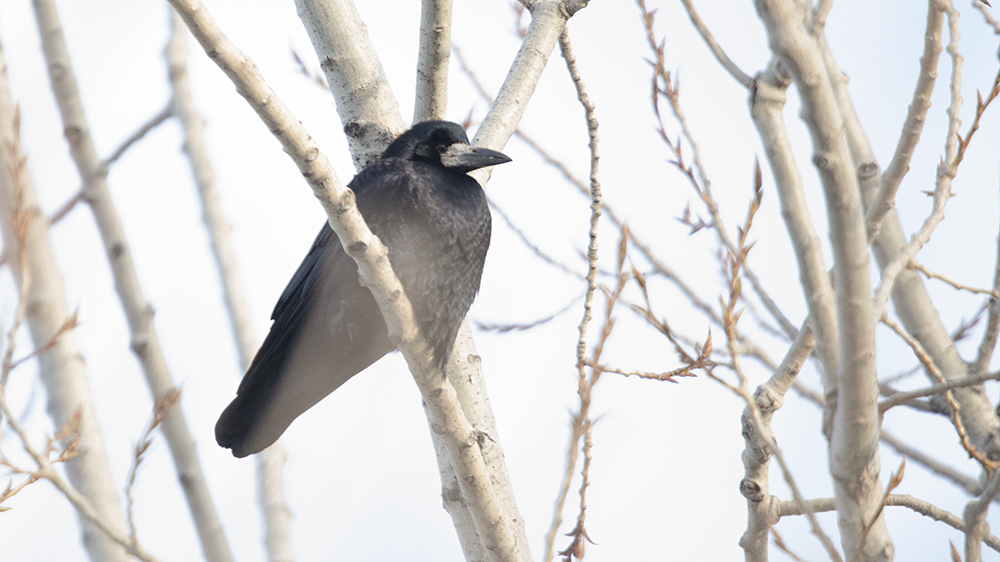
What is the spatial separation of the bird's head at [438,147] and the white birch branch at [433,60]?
0.06 m

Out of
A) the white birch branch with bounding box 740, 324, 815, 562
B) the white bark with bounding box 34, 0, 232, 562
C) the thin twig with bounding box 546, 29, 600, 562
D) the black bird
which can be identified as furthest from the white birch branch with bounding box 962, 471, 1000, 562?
the white bark with bounding box 34, 0, 232, 562

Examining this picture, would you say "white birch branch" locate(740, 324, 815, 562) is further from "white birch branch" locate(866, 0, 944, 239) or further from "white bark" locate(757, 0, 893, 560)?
"white birch branch" locate(866, 0, 944, 239)

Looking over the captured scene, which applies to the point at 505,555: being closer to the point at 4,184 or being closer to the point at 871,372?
the point at 871,372

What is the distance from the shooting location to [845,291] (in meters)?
1.55

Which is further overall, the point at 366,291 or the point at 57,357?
the point at 366,291

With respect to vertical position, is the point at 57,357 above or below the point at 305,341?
below

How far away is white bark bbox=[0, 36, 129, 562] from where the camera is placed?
72.3 inches

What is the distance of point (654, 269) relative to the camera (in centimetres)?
363

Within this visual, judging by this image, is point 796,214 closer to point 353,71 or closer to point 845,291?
point 845,291

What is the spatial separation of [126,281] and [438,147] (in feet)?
5.06

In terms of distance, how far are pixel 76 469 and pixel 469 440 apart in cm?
100

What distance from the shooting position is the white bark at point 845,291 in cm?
141

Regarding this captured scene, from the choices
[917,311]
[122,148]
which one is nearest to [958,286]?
[917,311]

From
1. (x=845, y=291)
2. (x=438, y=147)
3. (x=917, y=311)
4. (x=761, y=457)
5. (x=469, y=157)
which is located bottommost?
(x=761, y=457)
